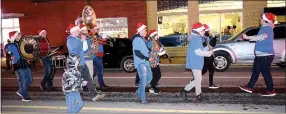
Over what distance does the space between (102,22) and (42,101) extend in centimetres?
1261

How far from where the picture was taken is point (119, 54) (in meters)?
13.9

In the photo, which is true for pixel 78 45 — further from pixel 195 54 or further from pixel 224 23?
pixel 224 23

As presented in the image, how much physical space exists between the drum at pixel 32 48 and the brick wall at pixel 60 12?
11590mm

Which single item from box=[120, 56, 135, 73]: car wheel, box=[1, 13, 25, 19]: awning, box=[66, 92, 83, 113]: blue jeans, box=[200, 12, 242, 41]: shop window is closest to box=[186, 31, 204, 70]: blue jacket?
box=[66, 92, 83, 113]: blue jeans

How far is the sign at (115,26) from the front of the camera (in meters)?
20.1

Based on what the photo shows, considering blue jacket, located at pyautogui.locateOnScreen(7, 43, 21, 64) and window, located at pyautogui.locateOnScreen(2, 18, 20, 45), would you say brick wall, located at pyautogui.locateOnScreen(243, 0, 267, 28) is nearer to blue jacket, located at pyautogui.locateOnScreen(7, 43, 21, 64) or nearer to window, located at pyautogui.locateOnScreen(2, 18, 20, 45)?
blue jacket, located at pyautogui.locateOnScreen(7, 43, 21, 64)

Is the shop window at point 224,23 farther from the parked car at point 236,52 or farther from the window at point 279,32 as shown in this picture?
the window at point 279,32

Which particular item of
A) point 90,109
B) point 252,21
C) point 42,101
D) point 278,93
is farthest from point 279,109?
point 252,21

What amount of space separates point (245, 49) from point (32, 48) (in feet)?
25.4

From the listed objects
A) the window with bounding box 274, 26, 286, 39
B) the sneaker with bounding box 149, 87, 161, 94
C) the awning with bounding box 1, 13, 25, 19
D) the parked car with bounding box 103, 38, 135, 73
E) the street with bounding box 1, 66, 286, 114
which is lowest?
the street with bounding box 1, 66, 286, 114

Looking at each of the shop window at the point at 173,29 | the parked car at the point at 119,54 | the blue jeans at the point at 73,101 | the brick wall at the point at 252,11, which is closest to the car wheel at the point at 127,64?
the parked car at the point at 119,54

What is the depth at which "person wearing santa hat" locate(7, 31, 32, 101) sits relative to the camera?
312 inches

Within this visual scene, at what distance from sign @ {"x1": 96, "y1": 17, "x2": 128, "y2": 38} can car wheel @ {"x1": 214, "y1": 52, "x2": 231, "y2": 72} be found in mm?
9020

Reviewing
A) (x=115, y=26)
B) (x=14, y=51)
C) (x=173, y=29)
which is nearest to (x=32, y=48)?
(x=14, y=51)
